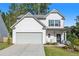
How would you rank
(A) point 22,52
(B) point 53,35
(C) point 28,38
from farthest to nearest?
(B) point 53,35 → (C) point 28,38 → (A) point 22,52

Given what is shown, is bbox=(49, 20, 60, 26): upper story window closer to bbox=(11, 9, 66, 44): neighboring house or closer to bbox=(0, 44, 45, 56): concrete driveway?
bbox=(11, 9, 66, 44): neighboring house

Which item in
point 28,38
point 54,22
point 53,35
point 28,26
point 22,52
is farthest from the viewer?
point 54,22

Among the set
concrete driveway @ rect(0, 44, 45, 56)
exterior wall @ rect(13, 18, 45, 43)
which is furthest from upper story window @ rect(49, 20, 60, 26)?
concrete driveway @ rect(0, 44, 45, 56)

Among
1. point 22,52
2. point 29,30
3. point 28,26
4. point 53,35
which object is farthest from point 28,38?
point 22,52

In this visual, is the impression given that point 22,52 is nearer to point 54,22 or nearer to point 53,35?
point 53,35

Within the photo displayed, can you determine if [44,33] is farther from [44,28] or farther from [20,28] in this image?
[20,28]

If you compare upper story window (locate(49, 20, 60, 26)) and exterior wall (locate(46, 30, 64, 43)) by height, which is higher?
upper story window (locate(49, 20, 60, 26))

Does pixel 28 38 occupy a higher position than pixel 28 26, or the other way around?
pixel 28 26

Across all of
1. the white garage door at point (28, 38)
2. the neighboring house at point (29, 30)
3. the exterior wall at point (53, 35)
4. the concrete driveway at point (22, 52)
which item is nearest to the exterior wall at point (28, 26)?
the neighboring house at point (29, 30)

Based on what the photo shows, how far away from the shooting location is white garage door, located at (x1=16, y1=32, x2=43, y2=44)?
37.9m

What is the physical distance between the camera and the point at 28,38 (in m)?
37.9

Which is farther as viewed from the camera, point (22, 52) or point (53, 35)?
point (53, 35)

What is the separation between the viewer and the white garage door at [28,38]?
37.9m

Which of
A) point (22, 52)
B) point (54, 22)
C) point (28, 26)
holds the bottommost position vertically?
point (22, 52)
